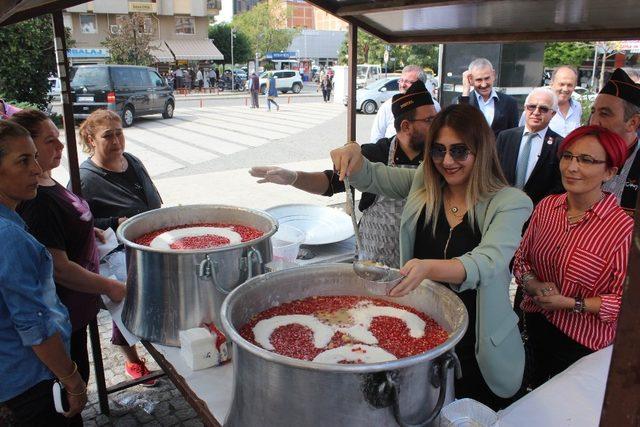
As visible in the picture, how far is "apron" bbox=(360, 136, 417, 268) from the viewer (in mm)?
2289

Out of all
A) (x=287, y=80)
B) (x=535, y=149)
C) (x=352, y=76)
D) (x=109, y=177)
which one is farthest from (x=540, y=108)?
(x=287, y=80)

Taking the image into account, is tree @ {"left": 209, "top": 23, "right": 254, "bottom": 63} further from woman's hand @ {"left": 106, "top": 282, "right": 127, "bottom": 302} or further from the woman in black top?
woman's hand @ {"left": 106, "top": 282, "right": 127, "bottom": 302}

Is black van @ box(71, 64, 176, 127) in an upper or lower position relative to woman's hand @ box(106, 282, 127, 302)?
upper

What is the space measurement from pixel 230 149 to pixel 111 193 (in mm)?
8925

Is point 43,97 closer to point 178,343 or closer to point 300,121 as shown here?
point 300,121

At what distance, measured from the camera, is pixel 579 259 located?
1.85 metres

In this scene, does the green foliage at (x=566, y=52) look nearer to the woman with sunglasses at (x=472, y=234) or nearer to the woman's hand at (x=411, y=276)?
the woman with sunglasses at (x=472, y=234)

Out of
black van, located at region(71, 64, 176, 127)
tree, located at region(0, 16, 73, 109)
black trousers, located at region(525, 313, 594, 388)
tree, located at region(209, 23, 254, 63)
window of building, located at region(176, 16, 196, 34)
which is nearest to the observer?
black trousers, located at region(525, 313, 594, 388)

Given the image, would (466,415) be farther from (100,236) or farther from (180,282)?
(100,236)

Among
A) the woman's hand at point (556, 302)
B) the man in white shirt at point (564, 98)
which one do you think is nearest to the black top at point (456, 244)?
the woman's hand at point (556, 302)

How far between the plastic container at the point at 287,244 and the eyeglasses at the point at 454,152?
2.86ft

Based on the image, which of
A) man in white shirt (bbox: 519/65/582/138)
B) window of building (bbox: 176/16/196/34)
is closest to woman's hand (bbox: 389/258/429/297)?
man in white shirt (bbox: 519/65/582/138)

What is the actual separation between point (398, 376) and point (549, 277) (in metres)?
1.18

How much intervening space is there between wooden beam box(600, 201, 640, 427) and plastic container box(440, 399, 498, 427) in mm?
405
